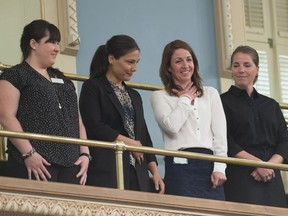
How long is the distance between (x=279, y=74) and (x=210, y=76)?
878 mm

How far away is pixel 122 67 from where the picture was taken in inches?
399

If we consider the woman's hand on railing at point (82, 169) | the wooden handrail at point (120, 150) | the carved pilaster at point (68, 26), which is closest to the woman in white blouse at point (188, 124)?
the wooden handrail at point (120, 150)

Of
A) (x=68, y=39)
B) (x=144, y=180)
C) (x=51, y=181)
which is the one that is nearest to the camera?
(x=51, y=181)

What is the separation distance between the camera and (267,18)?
14.1 m

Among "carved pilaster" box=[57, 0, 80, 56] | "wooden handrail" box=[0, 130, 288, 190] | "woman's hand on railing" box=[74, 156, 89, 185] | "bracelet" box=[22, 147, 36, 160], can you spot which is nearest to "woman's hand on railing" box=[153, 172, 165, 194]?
"wooden handrail" box=[0, 130, 288, 190]

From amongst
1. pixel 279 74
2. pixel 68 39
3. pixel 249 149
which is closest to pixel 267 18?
pixel 279 74

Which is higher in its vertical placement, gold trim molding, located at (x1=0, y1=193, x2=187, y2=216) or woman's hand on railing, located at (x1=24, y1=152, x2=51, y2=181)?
woman's hand on railing, located at (x1=24, y1=152, x2=51, y2=181)

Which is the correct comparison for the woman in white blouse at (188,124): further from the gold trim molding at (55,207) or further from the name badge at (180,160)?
the gold trim molding at (55,207)

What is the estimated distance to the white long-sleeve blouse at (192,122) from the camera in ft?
32.8

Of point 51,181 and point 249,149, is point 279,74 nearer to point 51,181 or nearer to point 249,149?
point 249,149

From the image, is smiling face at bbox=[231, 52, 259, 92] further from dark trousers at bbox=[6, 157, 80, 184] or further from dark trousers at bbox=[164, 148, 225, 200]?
dark trousers at bbox=[6, 157, 80, 184]

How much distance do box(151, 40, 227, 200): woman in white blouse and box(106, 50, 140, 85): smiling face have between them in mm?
257

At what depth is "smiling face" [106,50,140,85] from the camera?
10133 millimetres

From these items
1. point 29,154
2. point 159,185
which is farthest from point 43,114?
point 159,185
